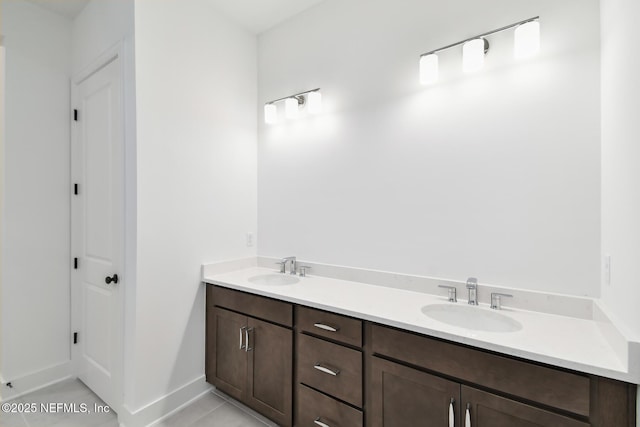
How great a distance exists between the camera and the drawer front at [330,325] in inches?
57.4

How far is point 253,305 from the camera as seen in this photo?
188cm

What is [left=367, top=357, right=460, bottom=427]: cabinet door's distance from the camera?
120cm

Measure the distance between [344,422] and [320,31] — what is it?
2.55 metres

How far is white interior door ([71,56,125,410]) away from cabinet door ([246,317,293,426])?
35.0 inches

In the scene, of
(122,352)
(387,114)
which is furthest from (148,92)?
(122,352)

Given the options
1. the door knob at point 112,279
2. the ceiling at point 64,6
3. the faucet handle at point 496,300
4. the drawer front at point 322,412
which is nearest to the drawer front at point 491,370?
the drawer front at point 322,412

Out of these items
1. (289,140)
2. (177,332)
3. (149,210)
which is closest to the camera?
(149,210)

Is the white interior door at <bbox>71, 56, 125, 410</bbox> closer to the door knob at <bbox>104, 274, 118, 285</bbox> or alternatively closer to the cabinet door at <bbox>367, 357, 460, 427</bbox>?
the door knob at <bbox>104, 274, 118, 285</bbox>

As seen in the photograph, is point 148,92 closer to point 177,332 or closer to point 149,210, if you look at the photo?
point 149,210

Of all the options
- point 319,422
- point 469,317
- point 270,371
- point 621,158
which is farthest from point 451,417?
point 621,158

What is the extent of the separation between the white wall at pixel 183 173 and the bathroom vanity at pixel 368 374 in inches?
9.0

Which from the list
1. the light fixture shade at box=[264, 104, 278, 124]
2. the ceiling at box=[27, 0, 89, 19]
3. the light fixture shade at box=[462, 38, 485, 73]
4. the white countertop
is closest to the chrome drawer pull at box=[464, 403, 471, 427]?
the white countertop

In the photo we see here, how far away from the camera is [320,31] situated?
2.23 metres

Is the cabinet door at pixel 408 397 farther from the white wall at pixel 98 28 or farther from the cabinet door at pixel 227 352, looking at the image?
the white wall at pixel 98 28
